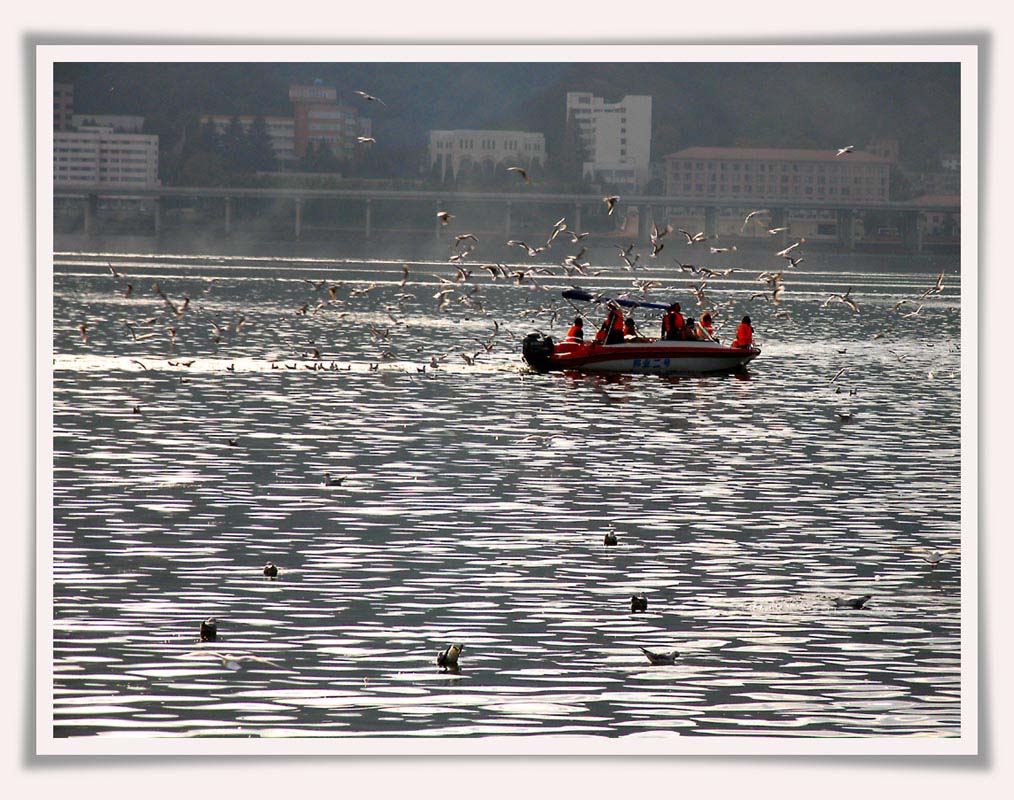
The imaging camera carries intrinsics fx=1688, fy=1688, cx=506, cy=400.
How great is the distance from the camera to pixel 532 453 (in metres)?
27.9

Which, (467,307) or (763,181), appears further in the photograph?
(763,181)

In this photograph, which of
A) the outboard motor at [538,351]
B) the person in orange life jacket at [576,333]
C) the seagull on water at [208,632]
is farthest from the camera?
the person in orange life jacket at [576,333]

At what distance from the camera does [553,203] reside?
121312 millimetres

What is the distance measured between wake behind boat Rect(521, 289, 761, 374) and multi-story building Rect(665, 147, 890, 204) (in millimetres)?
67228

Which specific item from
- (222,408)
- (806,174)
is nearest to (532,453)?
(222,408)

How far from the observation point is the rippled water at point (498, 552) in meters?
Result: 13.1

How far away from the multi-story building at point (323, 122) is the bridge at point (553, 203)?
324 inches

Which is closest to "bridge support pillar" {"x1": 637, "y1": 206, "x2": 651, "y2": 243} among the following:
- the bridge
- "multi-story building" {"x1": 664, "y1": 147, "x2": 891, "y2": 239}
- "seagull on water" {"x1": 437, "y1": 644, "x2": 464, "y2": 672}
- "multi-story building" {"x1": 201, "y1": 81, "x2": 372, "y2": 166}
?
the bridge

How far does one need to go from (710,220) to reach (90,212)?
43.3m

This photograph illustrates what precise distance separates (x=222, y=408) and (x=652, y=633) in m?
19.7

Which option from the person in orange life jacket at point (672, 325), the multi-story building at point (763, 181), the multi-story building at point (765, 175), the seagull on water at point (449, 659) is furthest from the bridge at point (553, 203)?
the seagull on water at point (449, 659)

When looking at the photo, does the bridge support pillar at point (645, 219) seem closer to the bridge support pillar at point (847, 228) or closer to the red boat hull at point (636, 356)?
the bridge support pillar at point (847, 228)

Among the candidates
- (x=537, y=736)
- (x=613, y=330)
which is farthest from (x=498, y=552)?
(x=613, y=330)

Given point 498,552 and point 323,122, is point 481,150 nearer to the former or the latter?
point 323,122
